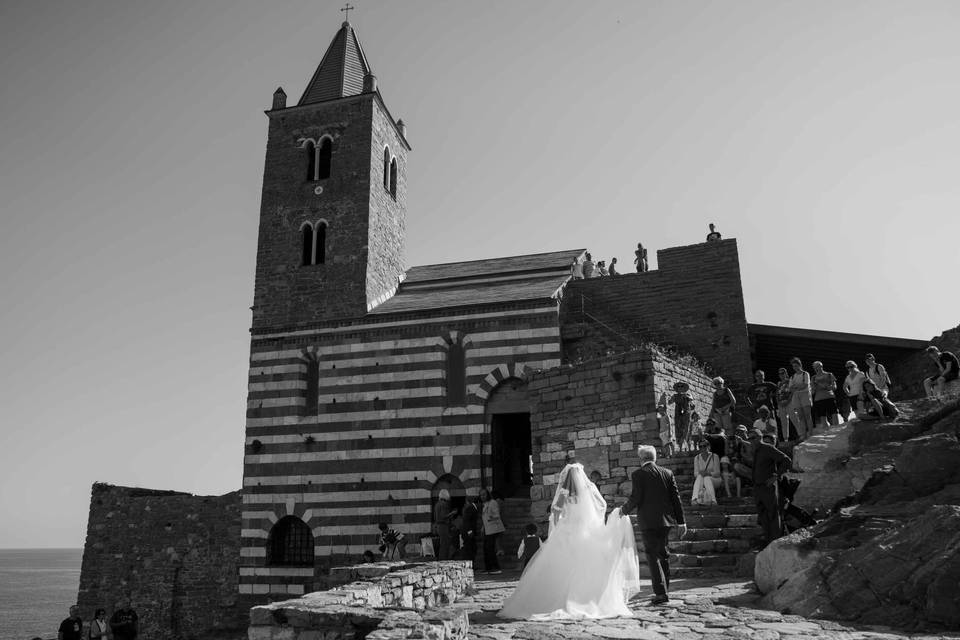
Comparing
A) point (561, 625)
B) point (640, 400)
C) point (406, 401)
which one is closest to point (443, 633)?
point (561, 625)

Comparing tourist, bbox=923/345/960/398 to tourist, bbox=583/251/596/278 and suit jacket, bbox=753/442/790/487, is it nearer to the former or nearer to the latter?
suit jacket, bbox=753/442/790/487

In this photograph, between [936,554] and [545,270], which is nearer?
[936,554]

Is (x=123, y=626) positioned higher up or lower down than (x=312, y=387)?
lower down

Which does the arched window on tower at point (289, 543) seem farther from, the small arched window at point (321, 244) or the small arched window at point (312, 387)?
the small arched window at point (321, 244)

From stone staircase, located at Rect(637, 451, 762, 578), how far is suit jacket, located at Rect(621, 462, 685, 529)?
286 cm

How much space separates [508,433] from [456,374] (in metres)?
2.22

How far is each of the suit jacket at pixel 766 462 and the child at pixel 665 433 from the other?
16.1 ft

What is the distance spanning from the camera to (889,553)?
24.0ft

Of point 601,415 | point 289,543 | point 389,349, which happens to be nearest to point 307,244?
point 389,349

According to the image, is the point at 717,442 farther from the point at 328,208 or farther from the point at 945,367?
the point at 328,208

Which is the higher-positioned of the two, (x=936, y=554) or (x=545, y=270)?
(x=545, y=270)

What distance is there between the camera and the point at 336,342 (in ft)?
74.3

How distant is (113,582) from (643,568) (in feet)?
62.8

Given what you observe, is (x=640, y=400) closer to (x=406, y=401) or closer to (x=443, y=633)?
(x=406, y=401)
